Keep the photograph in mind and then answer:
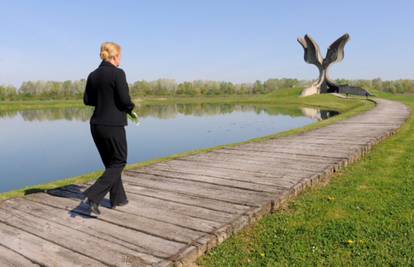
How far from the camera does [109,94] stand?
14.0 ft

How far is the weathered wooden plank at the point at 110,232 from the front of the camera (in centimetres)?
339

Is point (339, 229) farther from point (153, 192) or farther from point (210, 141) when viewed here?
point (210, 141)

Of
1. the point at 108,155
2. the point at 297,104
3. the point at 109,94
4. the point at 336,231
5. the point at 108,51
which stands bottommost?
the point at 336,231

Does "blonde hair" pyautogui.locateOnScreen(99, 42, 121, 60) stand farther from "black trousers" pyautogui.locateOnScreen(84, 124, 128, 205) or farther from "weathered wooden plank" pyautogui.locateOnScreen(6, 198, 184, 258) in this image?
"weathered wooden plank" pyautogui.locateOnScreen(6, 198, 184, 258)

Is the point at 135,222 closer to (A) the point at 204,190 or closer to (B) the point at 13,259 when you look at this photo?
(B) the point at 13,259

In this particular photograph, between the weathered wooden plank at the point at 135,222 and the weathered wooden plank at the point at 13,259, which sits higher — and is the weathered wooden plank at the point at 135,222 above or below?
above

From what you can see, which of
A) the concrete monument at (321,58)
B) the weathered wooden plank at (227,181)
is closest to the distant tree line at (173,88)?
the concrete monument at (321,58)

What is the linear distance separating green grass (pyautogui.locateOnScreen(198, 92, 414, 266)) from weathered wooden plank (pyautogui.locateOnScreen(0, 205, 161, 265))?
0.77 metres

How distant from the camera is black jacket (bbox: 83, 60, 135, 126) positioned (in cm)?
421

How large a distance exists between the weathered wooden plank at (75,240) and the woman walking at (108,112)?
0.54 metres

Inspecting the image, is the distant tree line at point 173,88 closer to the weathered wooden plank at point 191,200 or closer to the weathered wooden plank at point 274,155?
the weathered wooden plank at point 274,155

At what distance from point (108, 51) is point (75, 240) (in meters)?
2.45

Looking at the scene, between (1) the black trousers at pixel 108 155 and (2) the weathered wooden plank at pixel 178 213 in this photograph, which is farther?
(1) the black trousers at pixel 108 155

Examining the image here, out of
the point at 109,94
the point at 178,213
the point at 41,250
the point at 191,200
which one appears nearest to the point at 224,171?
the point at 191,200
